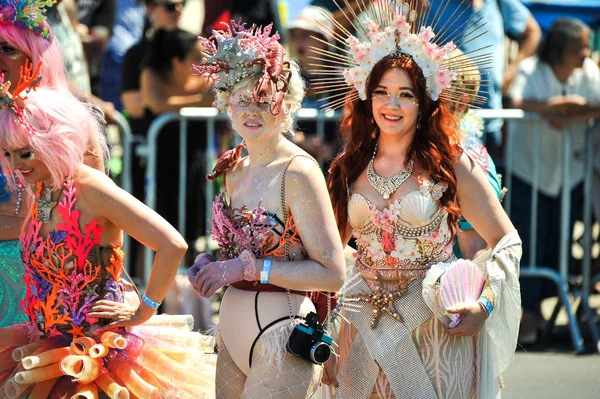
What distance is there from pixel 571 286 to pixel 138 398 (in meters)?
4.44

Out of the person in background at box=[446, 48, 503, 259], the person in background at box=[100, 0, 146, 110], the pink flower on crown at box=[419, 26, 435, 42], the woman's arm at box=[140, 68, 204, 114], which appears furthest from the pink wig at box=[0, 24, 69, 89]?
the person in background at box=[100, 0, 146, 110]

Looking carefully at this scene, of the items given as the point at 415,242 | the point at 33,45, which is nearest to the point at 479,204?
the point at 415,242

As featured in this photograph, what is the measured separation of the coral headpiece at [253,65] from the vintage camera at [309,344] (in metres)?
0.77

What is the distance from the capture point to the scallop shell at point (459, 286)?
413 cm

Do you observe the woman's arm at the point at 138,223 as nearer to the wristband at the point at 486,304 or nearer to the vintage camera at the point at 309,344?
the vintage camera at the point at 309,344

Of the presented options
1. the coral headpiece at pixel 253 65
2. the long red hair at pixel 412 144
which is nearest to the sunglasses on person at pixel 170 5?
the long red hair at pixel 412 144

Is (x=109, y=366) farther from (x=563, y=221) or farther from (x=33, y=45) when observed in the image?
(x=563, y=221)

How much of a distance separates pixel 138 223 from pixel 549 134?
4217 mm

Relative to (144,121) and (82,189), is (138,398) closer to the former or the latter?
(82,189)

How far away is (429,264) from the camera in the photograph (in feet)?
14.2

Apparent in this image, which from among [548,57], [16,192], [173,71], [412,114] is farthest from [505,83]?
[16,192]

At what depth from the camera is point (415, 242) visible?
4.32 metres

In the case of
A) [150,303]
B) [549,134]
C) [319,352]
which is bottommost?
[319,352]

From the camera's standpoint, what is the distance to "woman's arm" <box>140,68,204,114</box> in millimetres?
7527
